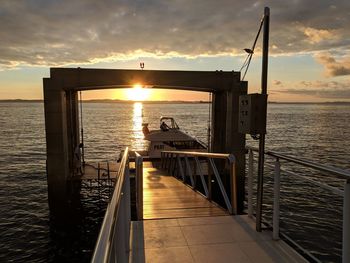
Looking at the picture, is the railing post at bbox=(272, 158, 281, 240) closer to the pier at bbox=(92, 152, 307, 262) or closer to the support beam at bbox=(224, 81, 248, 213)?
the pier at bbox=(92, 152, 307, 262)

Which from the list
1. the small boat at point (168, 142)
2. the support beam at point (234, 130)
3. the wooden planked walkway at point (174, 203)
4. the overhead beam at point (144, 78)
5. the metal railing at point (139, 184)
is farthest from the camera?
the small boat at point (168, 142)

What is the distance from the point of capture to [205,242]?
4.68 meters

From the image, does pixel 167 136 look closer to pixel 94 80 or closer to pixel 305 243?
pixel 94 80

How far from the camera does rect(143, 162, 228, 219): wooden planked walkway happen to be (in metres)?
6.19

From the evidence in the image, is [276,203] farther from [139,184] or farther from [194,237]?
[139,184]

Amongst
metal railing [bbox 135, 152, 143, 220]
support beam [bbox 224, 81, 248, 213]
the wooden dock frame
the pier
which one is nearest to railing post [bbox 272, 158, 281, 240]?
the pier

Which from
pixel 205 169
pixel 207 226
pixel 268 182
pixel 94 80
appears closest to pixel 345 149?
pixel 268 182

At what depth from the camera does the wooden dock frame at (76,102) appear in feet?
43.1

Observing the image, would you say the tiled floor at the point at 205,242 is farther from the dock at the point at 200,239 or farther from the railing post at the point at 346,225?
the railing post at the point at 346,225

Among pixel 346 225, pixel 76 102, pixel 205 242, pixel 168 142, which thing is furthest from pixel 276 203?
pixel 168 142

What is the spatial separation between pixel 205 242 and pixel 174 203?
2576 millimetres

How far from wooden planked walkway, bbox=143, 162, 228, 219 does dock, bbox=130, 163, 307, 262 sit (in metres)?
0.02

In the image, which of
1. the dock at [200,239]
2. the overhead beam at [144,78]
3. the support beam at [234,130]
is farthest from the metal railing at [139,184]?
the support beam at [234,130]

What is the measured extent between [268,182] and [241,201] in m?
3.89
